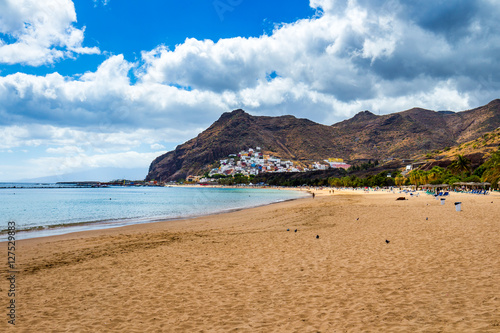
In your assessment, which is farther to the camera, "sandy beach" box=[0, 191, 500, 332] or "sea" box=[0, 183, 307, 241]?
"sea" box=[0, 183, 307, 241]

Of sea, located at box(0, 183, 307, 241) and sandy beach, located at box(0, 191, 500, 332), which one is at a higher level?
sandy beach, located at box(0, 191, 500, 332)

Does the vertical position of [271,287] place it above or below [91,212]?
above

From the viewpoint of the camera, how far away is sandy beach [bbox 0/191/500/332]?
5.44 meters

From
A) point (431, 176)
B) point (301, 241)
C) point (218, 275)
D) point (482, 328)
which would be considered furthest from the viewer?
point (431, 176)

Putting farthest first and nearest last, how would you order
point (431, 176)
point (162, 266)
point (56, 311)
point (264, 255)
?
1. point (431, 176)
2. point (264, 255)
3. point (162, 266)
4. point (56, 311)

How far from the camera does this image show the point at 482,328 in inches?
184

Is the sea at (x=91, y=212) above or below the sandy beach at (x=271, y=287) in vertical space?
below

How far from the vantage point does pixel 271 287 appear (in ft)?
24.0

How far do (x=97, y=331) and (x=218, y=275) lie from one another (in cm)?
365

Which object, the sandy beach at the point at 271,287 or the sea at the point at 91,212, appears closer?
the sandy beach at the point at 271,287

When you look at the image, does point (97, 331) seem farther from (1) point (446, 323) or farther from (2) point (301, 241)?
(2) point (301, 241)

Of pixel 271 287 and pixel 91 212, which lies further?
pixel 91 212

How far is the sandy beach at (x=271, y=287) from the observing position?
5.44m

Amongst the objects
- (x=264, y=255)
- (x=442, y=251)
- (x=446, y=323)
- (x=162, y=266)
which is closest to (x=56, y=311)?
(x=162, y=266)
